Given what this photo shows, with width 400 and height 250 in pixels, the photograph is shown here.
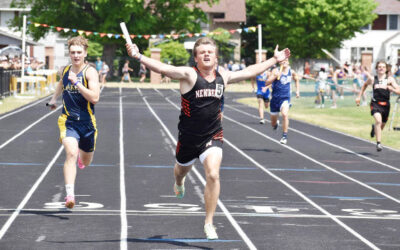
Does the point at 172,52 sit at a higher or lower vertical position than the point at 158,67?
higher

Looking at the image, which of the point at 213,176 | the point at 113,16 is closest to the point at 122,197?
the point at 213,176

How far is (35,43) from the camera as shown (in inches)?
2301

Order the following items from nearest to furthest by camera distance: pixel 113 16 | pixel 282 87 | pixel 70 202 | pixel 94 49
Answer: pixel 70 202 < pixel 282 87 < pixel 113 16 < pixel 94 49

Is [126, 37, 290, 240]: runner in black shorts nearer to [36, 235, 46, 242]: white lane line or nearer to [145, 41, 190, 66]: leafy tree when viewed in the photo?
[36, 235, 46, 242]: white lane line

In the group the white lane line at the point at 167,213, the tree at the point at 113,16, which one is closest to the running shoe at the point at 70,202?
the white lane line at the point at 167,213

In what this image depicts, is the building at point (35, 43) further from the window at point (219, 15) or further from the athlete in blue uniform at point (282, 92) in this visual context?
the athlete in blue uniform at point (282, 92)

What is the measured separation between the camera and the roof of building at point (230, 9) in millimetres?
77169

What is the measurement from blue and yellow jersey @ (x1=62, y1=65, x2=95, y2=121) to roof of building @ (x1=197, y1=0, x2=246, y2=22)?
6822 centimetres

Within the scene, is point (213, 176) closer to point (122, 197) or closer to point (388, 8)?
point (122, 197)

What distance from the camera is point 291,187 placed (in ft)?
36.7

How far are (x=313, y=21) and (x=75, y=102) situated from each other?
6485 cm

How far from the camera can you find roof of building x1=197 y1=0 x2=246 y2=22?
3038 inches

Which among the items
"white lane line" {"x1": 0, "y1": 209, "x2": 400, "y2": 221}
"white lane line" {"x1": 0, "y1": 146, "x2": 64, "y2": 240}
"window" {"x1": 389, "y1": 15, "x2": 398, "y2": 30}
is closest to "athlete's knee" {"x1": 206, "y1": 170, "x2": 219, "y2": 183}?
"white lane line" {"x1": 0, "y1": 209, "x2": 400, "y2": 221}

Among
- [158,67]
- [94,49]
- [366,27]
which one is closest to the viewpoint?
[158,67]
